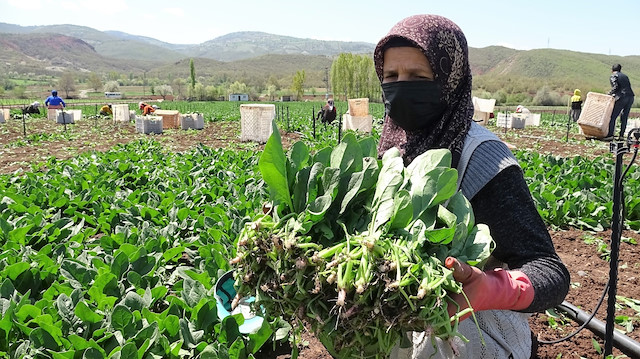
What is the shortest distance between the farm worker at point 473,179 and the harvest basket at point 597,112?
10008 mm

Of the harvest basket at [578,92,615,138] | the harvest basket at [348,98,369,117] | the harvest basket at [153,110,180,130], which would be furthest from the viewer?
the harvest basket at [153,110,180,130]

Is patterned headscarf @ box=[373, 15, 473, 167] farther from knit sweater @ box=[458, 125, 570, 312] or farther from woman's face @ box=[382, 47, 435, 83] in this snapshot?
knit sweater @ box=[458, 125, 570, 312]

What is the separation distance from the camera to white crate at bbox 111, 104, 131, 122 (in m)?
22.4

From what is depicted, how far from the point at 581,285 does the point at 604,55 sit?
15842cm

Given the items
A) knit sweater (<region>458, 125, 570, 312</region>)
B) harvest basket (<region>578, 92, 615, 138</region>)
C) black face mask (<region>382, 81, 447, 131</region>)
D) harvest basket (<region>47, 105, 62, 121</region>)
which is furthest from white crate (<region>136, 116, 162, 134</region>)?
knit sweater (<region>458, 125, 570, 312</region>)

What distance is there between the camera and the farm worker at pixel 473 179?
4.96 feet

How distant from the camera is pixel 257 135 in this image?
15070mm

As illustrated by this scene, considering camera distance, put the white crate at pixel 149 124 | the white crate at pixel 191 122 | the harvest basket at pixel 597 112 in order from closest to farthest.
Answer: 1. the harvest basket at pixel 597 112
2. the white crate at pixel 149 124
3. the white crate at pixel 191 122

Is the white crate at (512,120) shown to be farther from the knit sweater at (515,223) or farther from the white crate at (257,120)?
the knit sweater at (515,223)

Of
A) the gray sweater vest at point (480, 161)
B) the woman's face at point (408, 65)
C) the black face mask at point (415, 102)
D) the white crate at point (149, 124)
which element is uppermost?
the woman's face at point (408, 65)

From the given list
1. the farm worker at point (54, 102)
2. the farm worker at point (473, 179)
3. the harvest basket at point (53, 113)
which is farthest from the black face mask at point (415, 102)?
the harvest basket at point (53, 113)

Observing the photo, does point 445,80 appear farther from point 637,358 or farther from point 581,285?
point 581,285

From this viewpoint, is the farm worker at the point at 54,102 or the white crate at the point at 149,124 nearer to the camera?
the white crate at the point at 149,124

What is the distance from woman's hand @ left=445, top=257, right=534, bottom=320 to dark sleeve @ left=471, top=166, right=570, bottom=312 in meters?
0.08
